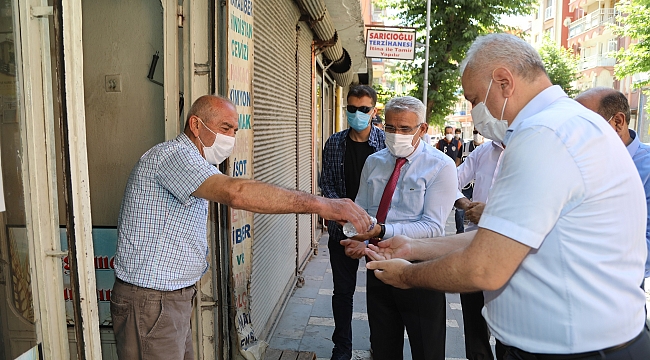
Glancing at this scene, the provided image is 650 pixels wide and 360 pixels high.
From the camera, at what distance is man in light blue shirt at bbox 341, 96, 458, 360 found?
3000 millimetres

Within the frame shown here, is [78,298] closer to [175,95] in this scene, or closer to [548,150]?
[175,95]

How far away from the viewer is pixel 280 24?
5.04 m

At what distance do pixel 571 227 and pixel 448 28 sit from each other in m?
16.7

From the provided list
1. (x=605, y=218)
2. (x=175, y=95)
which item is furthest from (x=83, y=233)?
(x=605, y=218)

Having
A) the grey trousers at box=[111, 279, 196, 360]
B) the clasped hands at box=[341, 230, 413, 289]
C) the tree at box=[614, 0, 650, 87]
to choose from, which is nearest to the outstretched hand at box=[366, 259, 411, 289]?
the clasped hands at box=[341, 230, 413, 289]

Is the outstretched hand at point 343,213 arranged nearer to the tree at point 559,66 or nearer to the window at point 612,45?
the tree at point 559,66

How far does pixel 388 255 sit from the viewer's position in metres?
2.71

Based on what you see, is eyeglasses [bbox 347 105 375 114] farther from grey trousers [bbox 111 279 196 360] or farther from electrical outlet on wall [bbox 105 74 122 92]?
grey trousers [bbox 111 279 196 360]

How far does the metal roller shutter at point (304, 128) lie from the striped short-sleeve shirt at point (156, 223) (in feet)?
13.3

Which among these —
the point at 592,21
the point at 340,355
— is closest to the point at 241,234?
the point at 340,355

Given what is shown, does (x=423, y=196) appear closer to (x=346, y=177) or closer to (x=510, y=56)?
(x=346, y=177)

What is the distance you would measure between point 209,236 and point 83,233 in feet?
4.47

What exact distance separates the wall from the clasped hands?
146 cm

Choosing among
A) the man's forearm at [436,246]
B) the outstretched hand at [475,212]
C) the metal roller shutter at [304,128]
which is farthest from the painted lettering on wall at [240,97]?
the metal roller shutter at [304,128]
